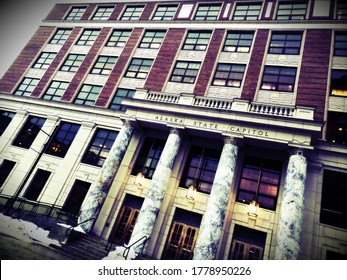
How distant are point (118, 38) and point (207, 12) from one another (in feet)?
29.6

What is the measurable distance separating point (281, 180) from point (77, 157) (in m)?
14.1

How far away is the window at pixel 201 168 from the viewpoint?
1434cm

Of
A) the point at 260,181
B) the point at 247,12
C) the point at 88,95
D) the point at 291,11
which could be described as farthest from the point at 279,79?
the point at 88,95

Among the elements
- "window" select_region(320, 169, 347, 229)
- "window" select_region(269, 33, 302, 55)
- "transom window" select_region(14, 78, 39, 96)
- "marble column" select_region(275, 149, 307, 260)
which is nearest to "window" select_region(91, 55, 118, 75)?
"transom window" select_region(14, 78, 39, 96)

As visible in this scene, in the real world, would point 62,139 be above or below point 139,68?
below

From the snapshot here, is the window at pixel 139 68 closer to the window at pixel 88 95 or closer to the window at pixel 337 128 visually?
the window at pixel 88 95

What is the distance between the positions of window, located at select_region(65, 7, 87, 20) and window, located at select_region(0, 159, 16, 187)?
17711mm

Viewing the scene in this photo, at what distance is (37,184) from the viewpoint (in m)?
17.2

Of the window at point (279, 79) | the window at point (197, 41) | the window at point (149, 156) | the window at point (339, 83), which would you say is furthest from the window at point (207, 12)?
the window at point (149, 156)

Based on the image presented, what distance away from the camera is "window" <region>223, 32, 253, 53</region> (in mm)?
18178

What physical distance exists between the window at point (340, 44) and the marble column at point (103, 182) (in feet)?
49.5

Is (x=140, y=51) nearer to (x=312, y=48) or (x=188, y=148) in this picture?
(x=188, y=148)

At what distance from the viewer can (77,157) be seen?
17172 mm

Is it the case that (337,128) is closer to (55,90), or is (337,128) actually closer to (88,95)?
(88,95)
